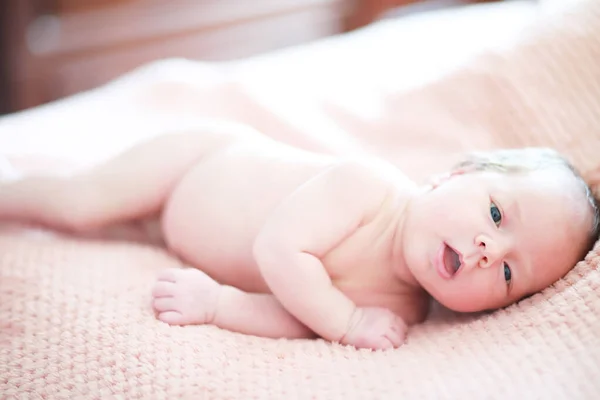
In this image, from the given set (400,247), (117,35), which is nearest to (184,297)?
(400,247)

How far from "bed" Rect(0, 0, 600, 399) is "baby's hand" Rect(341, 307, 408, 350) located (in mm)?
27

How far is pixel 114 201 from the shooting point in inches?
46.3

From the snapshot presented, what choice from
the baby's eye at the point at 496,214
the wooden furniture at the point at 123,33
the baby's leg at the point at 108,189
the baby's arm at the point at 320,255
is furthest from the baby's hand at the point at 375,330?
the wooden furniture at the point at 123,33

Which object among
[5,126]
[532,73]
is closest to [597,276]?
[532,73]

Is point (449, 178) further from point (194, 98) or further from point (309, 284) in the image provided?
point (194, 98)

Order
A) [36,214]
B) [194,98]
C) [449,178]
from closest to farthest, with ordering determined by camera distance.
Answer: [449,178], [36,214], [194,98]

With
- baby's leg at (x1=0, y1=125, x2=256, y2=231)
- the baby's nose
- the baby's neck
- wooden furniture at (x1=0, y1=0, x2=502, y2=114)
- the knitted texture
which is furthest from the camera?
wooden furniture at (x1=0, y1=0, x2=502, y2=114)

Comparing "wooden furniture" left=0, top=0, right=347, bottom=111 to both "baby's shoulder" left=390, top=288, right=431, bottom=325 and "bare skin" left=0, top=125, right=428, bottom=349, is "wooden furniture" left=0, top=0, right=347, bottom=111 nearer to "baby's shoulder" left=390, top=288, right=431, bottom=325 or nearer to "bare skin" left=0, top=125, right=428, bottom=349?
"bare skin" left=0, top=125, right=428, bottom=349

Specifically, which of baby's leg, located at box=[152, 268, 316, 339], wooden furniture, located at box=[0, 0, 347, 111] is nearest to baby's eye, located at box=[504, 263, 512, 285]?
baby's leg, located at box=[152, 268, 316, 339]

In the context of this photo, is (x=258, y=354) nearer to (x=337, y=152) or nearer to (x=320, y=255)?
(x=320, y=255)

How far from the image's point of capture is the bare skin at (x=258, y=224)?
37.9 inches

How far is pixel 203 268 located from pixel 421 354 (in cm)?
43

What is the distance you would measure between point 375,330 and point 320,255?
0.47 ft

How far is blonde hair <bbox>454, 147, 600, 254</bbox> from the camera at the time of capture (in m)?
0.99
